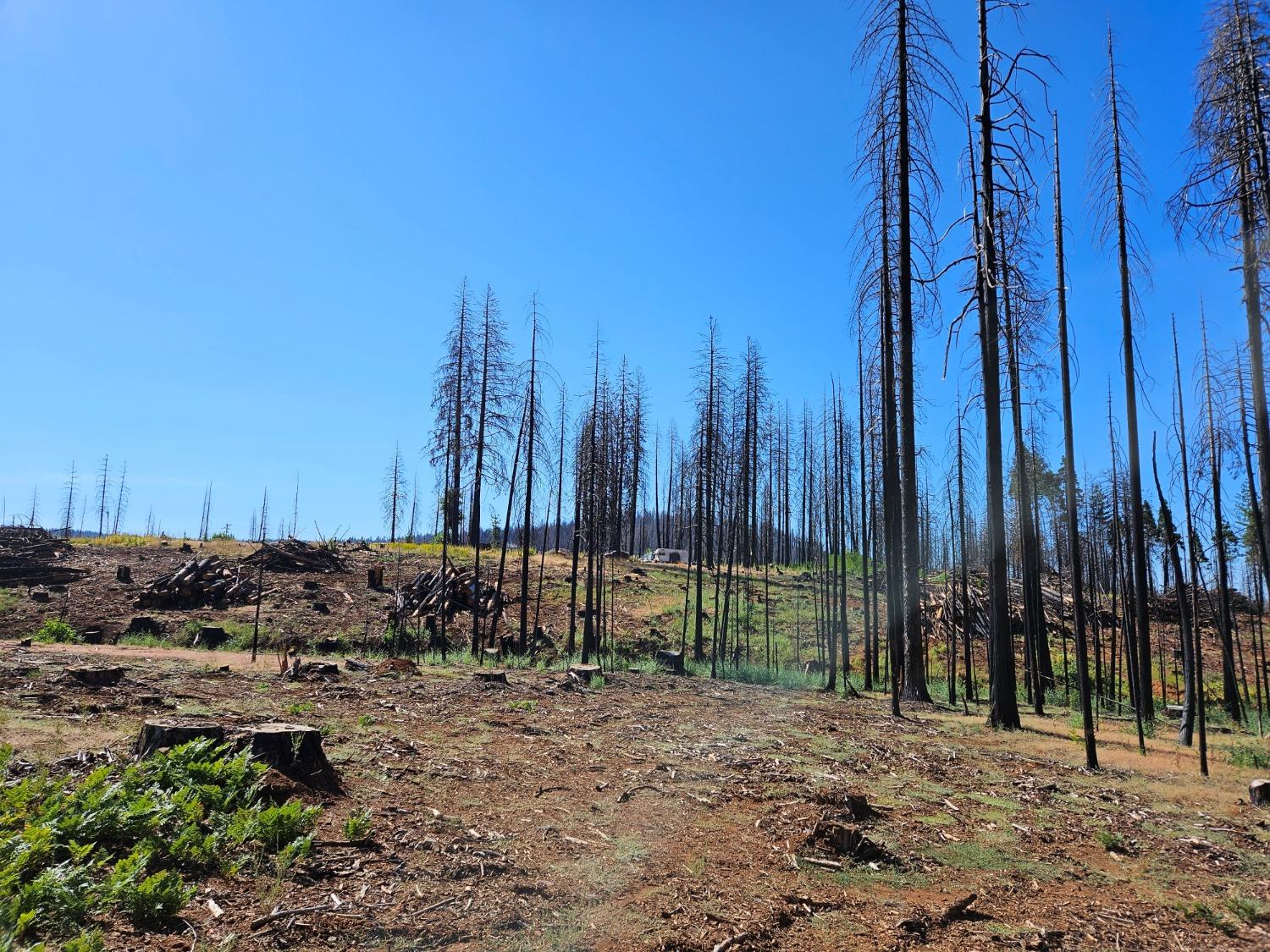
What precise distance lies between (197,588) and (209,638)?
7.64 metres

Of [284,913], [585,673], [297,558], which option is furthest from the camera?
[297,558]

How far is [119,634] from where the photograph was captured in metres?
22.7

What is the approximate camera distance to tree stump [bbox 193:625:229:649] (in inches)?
870

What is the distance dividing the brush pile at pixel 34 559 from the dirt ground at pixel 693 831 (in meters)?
20.3

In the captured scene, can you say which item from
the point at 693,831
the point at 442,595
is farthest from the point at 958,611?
the point at 693,831

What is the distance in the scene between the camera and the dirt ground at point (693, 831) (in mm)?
4398

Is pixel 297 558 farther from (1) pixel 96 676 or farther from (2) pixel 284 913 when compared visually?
(2) pixel 284 913

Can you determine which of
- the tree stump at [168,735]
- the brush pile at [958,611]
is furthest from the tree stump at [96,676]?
the brush pile at [958,611]

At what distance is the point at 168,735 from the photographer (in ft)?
20.5

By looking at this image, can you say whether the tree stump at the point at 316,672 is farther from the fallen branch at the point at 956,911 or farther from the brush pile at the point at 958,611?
the brush pile at the point at 958,611

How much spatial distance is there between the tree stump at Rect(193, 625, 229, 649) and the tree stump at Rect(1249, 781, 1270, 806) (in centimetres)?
2415

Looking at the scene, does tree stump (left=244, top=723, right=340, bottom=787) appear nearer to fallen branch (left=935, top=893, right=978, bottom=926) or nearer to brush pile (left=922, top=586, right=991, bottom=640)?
fallen branch (left=935, top=893, right=978, bottom=926)

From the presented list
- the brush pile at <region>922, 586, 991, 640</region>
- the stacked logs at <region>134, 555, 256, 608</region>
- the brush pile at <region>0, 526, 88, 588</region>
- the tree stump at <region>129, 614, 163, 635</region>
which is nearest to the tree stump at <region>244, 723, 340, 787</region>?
the tree stump at <region>129, 614, 163, 635</region>

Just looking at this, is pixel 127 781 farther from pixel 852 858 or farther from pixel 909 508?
pixel 909 508
